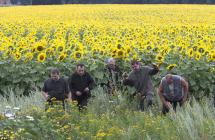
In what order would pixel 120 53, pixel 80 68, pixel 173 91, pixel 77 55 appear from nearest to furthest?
pixel 173 91 → pixel 80 68 → pixel 120 53 → pixel 77 55

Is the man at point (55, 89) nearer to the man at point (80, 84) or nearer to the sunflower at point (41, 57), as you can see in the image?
the man at point (80, 84)

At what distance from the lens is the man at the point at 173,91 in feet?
29.8

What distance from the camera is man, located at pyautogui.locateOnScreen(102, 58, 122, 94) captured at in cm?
1050

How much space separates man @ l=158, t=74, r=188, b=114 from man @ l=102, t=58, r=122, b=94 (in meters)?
1.52

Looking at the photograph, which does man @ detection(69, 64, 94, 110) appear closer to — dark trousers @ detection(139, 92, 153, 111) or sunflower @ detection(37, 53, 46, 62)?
dark trousers @ detection(139, 92, 153, 111)

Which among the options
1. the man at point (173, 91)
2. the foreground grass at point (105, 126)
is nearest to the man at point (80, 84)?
Answer: the foreground grass at point (105, 126)

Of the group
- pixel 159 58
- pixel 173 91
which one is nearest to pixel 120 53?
pixel 159 58

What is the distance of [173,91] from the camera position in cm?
912

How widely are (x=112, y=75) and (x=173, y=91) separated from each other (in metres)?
1.89

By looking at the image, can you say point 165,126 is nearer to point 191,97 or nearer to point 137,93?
point 137,93

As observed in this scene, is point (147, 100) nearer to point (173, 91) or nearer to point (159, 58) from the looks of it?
point (173, 91)

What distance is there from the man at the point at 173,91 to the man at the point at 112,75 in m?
1.52

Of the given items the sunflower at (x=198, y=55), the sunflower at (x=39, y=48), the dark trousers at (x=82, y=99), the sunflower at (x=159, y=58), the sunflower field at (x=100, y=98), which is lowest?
the dark trousers at (x=82, y=99)

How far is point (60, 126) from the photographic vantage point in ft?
24.1
